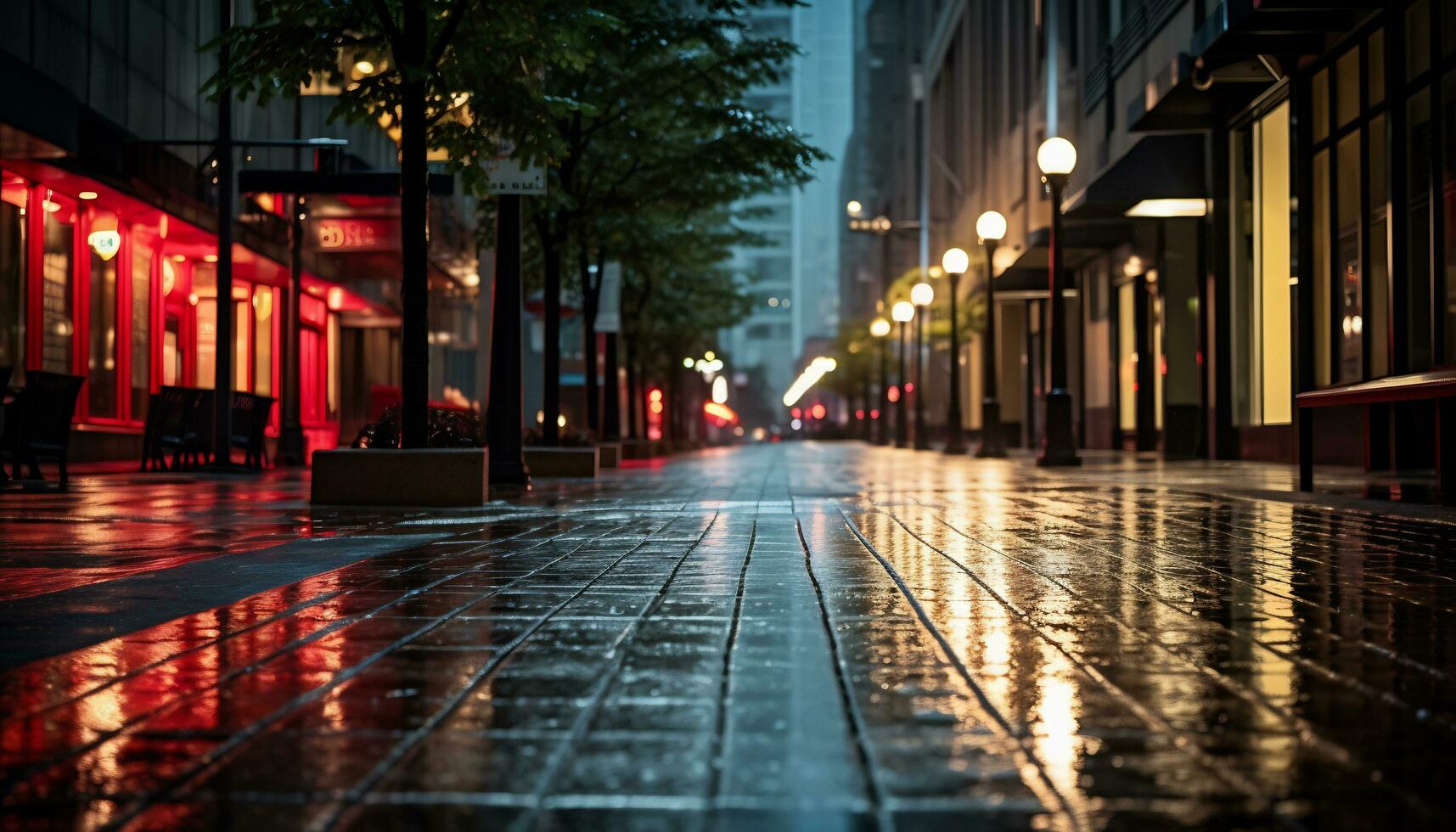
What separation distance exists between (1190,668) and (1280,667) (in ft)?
0.89

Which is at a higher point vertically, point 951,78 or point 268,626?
point 951,78

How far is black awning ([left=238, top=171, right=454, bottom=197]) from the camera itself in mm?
25828

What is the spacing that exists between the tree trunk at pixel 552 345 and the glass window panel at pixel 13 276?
26.1ft

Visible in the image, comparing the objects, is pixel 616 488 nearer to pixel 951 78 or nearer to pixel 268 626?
pixel 268 626

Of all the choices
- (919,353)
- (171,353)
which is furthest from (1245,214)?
(919,353)

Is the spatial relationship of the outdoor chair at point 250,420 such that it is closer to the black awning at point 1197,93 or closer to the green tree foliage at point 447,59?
the green tree foliage at point 447,59

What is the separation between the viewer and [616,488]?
18016mm

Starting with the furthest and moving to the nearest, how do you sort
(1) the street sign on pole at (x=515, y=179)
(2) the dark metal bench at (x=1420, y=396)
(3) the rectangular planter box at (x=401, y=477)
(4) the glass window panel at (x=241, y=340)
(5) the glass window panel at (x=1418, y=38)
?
(4) the glass window panel at (x=241, y=340) < (5) the glass window panel at (x=1418, y=38) < (1) the street sign on pole at (x=515, y=179) < (3) the rectangular planter box at (x=401, y=477) < (2) the dark metal bench at (x=1420, y=396)

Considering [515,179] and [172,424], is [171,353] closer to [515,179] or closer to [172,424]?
[172,424]

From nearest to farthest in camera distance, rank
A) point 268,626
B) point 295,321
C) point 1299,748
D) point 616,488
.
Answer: point 1299,748, point 268,626, point 616,488, point 295,321

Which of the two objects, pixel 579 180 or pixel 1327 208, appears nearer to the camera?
pixel 1327 208

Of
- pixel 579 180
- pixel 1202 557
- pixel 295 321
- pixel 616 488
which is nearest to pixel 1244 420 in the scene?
pixel 579 180

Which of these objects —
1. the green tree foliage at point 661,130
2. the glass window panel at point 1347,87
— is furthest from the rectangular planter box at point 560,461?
the glass window panel at point 1347,87

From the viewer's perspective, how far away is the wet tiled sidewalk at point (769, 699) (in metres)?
3.08
